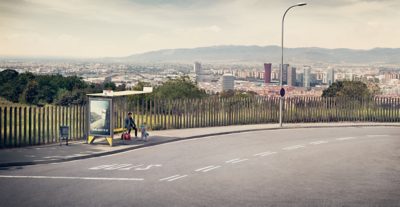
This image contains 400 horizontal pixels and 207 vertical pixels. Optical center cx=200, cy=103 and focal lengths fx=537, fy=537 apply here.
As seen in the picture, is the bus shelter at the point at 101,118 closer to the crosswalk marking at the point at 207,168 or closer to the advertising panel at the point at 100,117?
the advertising panel at the point at 100,117

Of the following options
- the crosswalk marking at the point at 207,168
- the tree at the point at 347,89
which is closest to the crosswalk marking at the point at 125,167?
the crosswalk marking at the point at 207,168

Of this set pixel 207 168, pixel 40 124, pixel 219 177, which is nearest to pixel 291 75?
pixel 40 124

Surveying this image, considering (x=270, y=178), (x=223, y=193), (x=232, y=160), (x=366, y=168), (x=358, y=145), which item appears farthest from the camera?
(x=358, y=145)

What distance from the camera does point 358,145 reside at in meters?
23.3

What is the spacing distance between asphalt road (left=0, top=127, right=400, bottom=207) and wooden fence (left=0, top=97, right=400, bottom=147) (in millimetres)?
3873

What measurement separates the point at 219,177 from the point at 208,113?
15.5 metres

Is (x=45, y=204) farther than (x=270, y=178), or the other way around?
(x=270, y=178)

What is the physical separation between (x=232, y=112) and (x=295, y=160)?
13.4 metres

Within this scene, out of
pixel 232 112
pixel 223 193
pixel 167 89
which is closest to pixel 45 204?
pixel 223 193

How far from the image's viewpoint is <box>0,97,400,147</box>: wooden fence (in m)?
21.9

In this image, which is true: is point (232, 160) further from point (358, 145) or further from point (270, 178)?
point (358, 145)

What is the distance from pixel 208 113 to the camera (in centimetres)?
3062

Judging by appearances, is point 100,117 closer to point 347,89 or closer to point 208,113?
point 208,113

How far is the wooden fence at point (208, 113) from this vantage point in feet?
71.9
